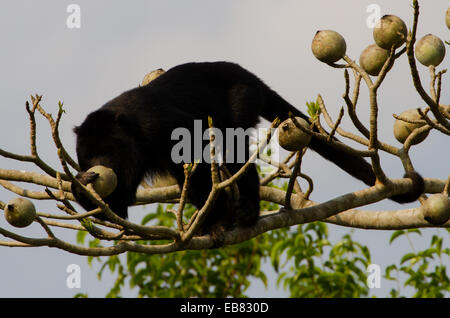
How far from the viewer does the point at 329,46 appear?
3549mm

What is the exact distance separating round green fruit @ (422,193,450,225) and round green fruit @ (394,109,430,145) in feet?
1.39

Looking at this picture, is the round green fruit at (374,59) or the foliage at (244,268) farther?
the foliage at (244,268)

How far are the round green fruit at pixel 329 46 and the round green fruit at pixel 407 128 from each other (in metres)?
0.49

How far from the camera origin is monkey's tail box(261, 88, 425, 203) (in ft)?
13.8

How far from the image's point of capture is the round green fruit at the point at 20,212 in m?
Result: 2.83

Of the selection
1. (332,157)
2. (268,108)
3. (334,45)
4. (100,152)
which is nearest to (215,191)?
(334,45)

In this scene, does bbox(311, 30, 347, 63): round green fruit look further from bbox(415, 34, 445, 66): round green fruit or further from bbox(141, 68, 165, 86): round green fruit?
bbox(141, 68, 165, 86): round green fruit

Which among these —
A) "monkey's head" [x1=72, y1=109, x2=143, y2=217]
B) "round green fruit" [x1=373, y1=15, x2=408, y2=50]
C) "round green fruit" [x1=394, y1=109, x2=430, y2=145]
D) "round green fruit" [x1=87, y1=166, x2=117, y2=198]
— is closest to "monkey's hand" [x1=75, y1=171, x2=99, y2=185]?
"round green fruit" [x1=87, y1=166, x2=117, y2=198]

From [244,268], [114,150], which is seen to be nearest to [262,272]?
[244,268]

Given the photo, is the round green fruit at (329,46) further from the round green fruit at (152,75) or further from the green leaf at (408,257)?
the green leaf at (408,257)

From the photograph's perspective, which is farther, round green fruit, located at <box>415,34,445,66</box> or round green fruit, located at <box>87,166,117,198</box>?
round green fruit, located at <box>415,34,445,66</box>

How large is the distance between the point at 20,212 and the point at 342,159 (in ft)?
8.96

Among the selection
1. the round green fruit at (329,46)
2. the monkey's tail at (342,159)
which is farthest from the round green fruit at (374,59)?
the monkey's tail at (342,159)

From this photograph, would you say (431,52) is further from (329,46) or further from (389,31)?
(329,46)
